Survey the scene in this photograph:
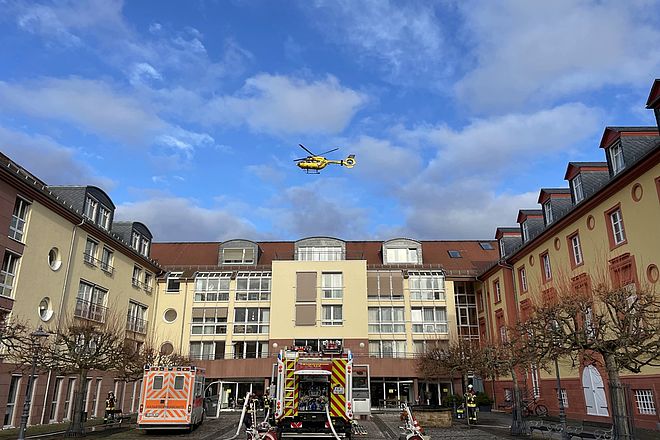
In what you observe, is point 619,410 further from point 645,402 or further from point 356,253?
point 356,253

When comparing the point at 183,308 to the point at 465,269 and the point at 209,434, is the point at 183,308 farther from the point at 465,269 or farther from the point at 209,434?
the point at 465,269

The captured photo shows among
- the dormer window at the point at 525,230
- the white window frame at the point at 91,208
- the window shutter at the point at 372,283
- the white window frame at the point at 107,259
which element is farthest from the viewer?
the window shutter at the point at 372,283

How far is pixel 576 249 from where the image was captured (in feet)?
87.7

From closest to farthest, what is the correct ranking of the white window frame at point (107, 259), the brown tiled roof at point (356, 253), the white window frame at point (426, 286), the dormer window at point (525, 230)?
the white window frame at point (107, 259) < the dormer window at point (525, 230) < the white window frame at point (426, 286) < the brown tiled roof at point (356, 253)

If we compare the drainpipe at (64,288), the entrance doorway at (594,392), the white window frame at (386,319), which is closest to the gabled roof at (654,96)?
the entrance doorway at (594,392)

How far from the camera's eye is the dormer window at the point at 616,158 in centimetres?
2270

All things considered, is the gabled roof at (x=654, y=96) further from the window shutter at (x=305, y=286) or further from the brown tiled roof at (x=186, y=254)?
the brown tiled roof at (x=186, y=254)

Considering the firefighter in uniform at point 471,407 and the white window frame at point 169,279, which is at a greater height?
the white window frame at point 169,279

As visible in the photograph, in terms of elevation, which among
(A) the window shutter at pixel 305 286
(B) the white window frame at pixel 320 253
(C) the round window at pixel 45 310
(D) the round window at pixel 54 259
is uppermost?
(B) the white window frame at pixel 320 253

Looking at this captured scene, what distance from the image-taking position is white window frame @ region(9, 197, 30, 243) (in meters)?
23.8

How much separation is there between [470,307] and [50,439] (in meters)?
34.1

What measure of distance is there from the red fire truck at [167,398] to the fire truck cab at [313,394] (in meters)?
5.87

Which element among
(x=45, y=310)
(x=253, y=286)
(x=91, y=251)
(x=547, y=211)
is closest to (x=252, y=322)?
(x=253, y=286)

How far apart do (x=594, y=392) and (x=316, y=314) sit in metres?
21.5
